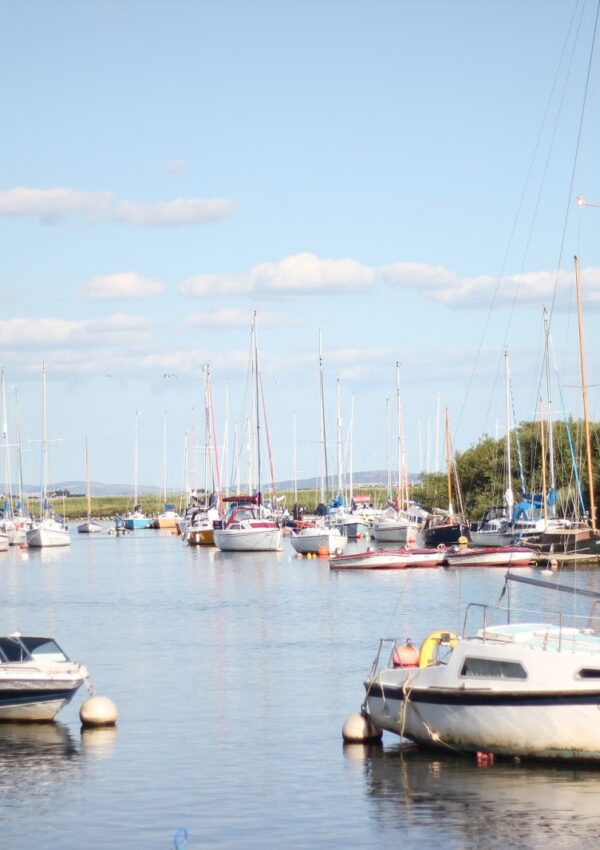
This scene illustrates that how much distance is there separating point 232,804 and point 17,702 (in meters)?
9.08

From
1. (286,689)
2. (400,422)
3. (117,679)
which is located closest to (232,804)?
(286,689)

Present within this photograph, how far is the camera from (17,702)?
3806cm

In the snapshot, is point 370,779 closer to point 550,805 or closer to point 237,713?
point 550,805

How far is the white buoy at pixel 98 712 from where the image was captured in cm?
3834

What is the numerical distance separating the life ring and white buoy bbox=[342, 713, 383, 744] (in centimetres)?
232

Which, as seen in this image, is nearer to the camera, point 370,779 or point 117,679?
point 370,779

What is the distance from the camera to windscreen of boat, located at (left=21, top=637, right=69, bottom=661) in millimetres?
38438

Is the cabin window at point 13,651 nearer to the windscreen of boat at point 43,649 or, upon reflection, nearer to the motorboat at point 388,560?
the windscreen of boat at point 43,649

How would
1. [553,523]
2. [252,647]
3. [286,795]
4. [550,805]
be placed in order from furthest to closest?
[553,523] → [252,647] → [286,795] → [550,805]

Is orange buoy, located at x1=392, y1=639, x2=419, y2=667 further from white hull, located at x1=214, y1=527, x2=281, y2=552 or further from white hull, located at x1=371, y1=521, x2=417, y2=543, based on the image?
white hull, located at x1=371, y1=521, x2=417, y2=543

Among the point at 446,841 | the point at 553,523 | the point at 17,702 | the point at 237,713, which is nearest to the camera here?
the point at 446,841

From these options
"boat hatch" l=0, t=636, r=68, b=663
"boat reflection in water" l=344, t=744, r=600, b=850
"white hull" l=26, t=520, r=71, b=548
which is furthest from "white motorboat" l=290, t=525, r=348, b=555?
"boat reflection in water" l=344, t=744, r=600, b=850

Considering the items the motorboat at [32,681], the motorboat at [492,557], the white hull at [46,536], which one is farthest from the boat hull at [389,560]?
the motorboat at [32,681]

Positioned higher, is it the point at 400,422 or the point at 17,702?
the point at 400,422
